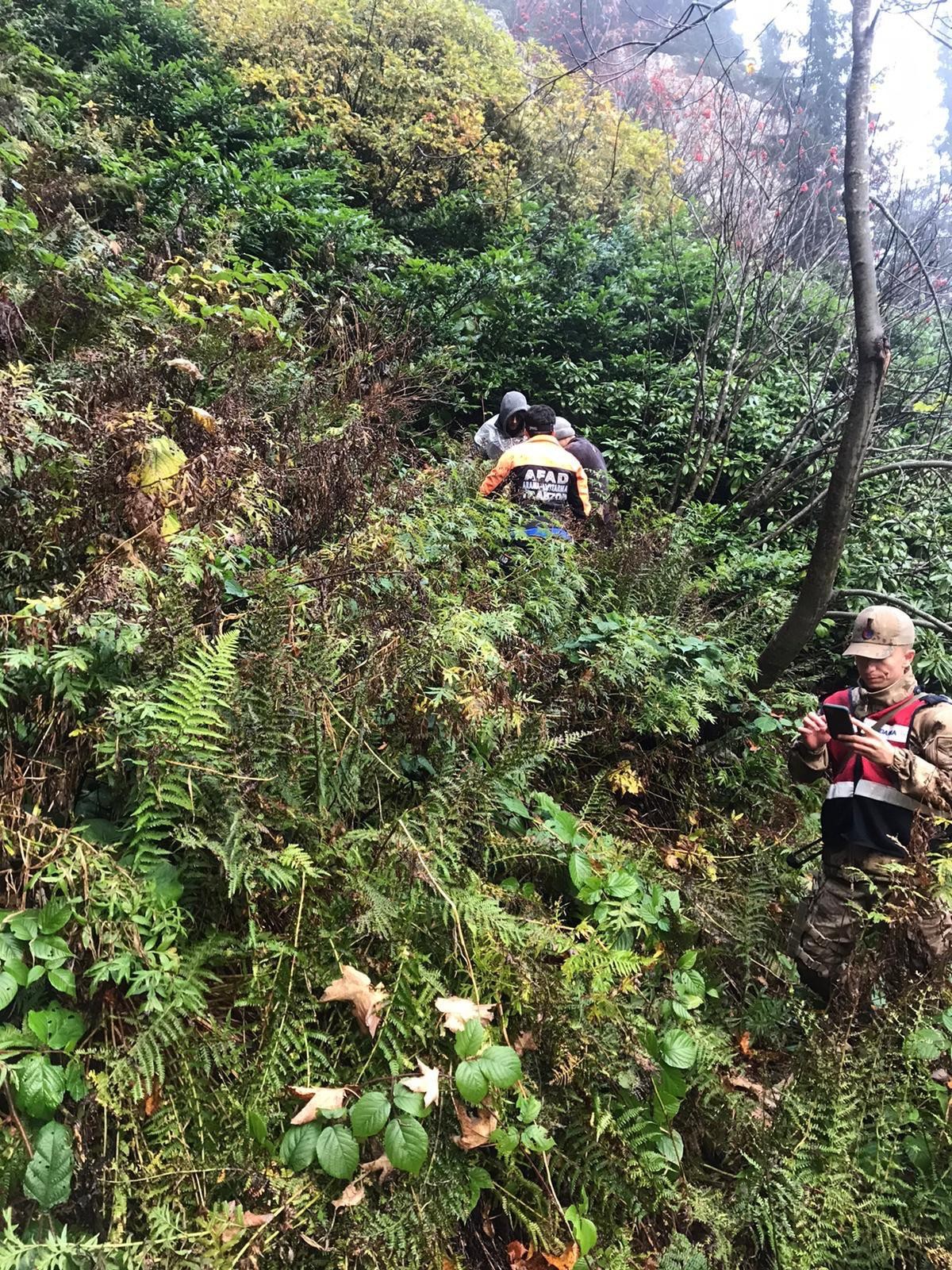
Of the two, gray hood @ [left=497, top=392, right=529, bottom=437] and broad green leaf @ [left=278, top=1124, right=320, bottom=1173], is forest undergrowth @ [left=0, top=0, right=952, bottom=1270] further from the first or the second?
gray hood @ [left=497, top=392, right=529, bottom=437]

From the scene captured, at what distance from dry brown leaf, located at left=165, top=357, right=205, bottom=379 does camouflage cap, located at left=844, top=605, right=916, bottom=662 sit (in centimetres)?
395

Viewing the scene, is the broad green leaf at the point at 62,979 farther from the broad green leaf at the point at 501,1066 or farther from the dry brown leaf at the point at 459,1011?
the broad green leaf at the point at 501,1066

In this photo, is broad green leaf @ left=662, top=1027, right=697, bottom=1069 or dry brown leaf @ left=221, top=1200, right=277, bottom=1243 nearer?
dry brown leaf @ left=221, top=1200, right=277, bottom=1243

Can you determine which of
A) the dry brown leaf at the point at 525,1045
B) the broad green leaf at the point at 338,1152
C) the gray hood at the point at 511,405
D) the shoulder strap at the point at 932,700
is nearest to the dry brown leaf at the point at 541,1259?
the dry brown leaf at the point at 525,1045

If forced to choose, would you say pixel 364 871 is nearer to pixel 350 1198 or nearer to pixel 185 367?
pixel 350 1198

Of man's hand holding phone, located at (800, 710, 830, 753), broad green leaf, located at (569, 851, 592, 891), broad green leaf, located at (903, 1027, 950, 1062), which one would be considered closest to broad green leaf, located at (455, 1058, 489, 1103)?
broad green leaf, located at (569, 851, 592, 891)

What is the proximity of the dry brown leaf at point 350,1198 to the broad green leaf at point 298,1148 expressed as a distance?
0.39ft

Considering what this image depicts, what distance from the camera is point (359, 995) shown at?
220 cm

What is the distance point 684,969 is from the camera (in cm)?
284

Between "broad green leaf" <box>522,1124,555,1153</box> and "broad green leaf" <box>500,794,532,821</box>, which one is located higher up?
"broad green leaf" <box>500,794,532,821</box>

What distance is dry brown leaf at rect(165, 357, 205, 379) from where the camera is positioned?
409 centimetres

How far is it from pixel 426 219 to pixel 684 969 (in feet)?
31.3

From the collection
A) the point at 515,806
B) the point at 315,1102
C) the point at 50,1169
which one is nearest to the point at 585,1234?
the point at 315,1102

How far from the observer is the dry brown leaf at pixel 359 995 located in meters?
2.17
